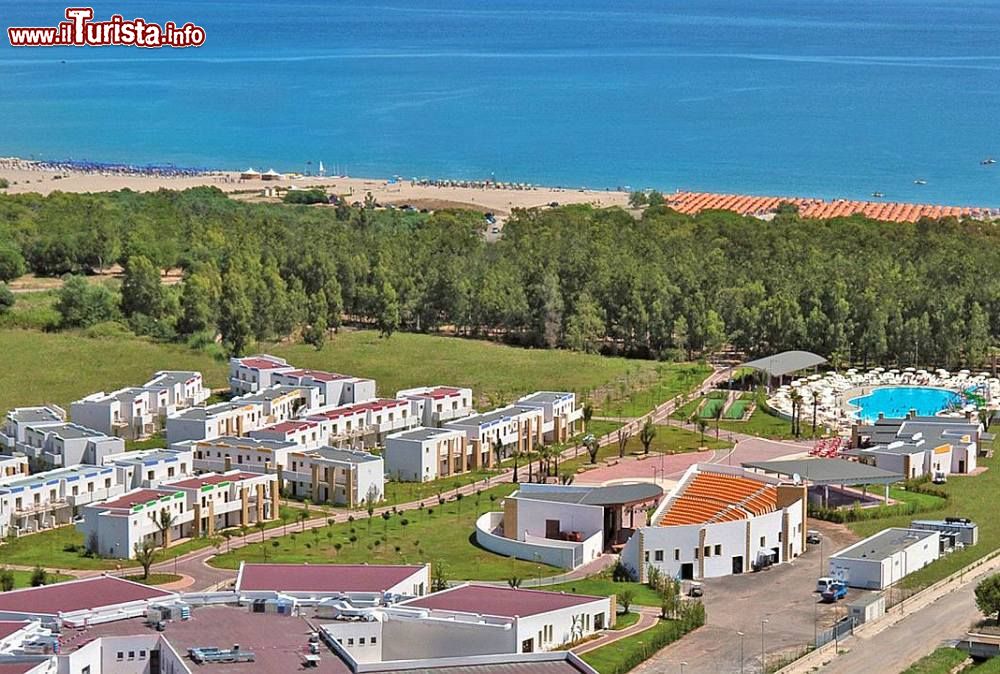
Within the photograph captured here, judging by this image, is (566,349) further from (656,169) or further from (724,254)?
(656,169)

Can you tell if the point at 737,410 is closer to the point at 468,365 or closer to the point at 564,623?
the point at 468,365

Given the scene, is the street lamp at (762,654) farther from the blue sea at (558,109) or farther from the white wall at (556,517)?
the blue sea at (558,109)

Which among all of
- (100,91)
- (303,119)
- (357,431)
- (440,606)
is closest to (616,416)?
(357,431)

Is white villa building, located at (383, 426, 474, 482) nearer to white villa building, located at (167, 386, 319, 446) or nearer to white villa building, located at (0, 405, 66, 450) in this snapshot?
white villa building, located at (167, 386, 319, 446)

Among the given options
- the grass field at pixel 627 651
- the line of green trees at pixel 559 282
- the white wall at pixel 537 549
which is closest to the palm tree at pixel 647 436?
the white wall at pixel 537 549

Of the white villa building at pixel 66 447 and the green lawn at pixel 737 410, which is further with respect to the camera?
the green lawn at pixel 737 410

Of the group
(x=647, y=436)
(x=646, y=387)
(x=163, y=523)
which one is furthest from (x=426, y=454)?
(x=646, y=387)
